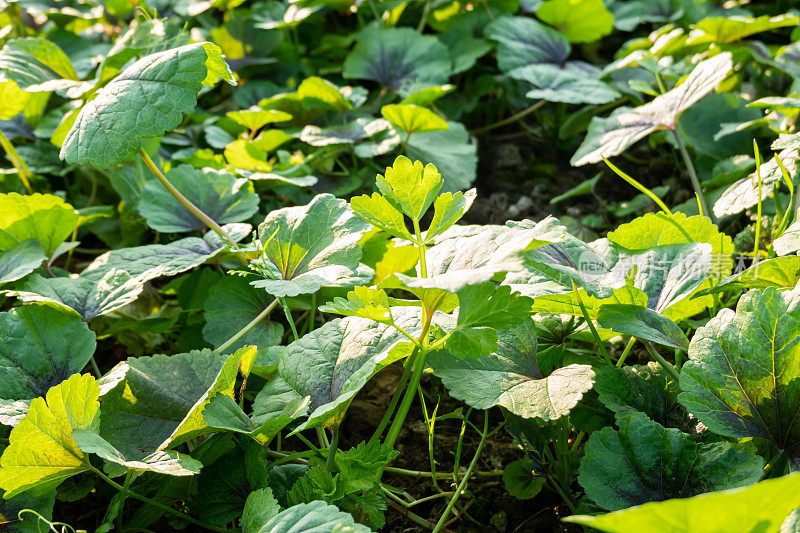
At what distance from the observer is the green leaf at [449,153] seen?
6.72ft

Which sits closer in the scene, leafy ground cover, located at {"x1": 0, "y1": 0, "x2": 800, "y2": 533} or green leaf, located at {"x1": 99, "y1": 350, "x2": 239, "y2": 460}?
leafy ground cover, located at {"x1": 0, "y1": 0, "x2": 800, "y2": 533}

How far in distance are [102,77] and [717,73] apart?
1456mm

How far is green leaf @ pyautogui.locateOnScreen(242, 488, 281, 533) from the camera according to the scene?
101 cm

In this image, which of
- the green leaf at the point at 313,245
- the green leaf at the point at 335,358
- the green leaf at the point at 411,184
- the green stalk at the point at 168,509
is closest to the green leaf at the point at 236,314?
the green leaf at the point at 313,245

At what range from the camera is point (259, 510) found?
40.9 inches

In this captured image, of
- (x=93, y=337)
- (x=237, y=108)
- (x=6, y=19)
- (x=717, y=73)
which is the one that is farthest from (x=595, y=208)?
(x=6, y=19)

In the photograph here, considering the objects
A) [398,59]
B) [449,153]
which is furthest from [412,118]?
[398,59]

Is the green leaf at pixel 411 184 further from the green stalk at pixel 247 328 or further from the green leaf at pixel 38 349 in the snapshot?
the green leaf at pixel 38 349

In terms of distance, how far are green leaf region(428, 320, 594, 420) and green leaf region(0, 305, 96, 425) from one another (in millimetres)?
655

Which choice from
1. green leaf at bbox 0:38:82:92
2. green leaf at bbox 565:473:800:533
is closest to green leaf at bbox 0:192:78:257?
green leaf at bbox 0:38:82:92

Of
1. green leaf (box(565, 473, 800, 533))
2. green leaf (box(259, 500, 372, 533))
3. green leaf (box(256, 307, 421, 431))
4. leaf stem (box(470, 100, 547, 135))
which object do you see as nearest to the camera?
green leaf (box(565, 473, 800, 533))

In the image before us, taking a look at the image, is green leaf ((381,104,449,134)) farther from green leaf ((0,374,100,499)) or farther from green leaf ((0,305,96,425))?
green leaf ((0,374,100,499))

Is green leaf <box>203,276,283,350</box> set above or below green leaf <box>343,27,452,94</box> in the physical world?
below

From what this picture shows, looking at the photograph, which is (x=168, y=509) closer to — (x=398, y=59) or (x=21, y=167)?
(x=21, y=167)
